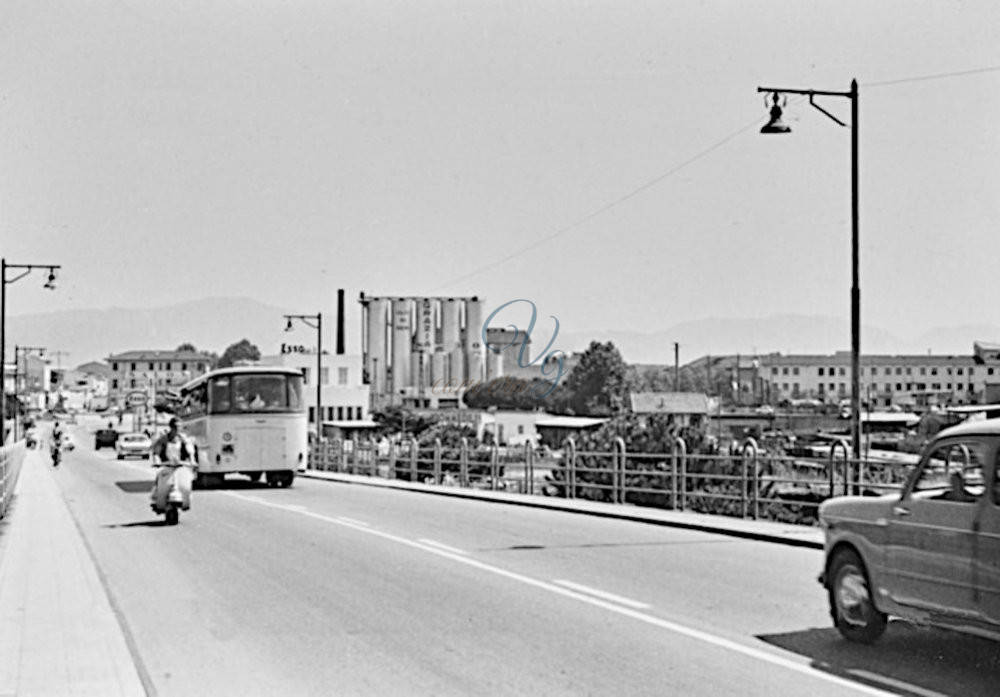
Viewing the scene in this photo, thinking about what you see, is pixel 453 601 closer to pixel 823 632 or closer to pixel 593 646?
pixel 593 646

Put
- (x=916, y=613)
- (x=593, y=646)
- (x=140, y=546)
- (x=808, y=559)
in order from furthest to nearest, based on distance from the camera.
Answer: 1. (x=140, y=546)
2. (x=808, y=559)
3. (x=593, y=646)
4. (x=916, y=613)

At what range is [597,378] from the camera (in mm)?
169000

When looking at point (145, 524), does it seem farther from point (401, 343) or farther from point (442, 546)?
point (401, 343)

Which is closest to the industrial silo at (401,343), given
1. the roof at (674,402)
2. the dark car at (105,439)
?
the roof at (674,402)

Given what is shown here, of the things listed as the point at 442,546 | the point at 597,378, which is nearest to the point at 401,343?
the point at 597,378

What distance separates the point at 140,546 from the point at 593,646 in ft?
34.1

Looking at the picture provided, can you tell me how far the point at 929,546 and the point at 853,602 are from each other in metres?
1.02

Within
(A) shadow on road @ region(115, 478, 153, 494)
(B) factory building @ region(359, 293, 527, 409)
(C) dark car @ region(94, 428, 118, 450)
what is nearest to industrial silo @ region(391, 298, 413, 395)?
(B) factory building @ region(359, 293, 527, 409)

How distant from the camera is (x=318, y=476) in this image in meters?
44.7

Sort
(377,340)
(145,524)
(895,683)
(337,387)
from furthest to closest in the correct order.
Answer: (377,340)
(337,387)
(145,524)
(895,683)

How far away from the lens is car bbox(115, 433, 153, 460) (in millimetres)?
75500

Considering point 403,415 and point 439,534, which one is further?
point 403,415

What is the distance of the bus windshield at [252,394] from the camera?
1359 inches

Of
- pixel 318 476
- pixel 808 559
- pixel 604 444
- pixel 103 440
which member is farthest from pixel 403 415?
pixel 808 559
